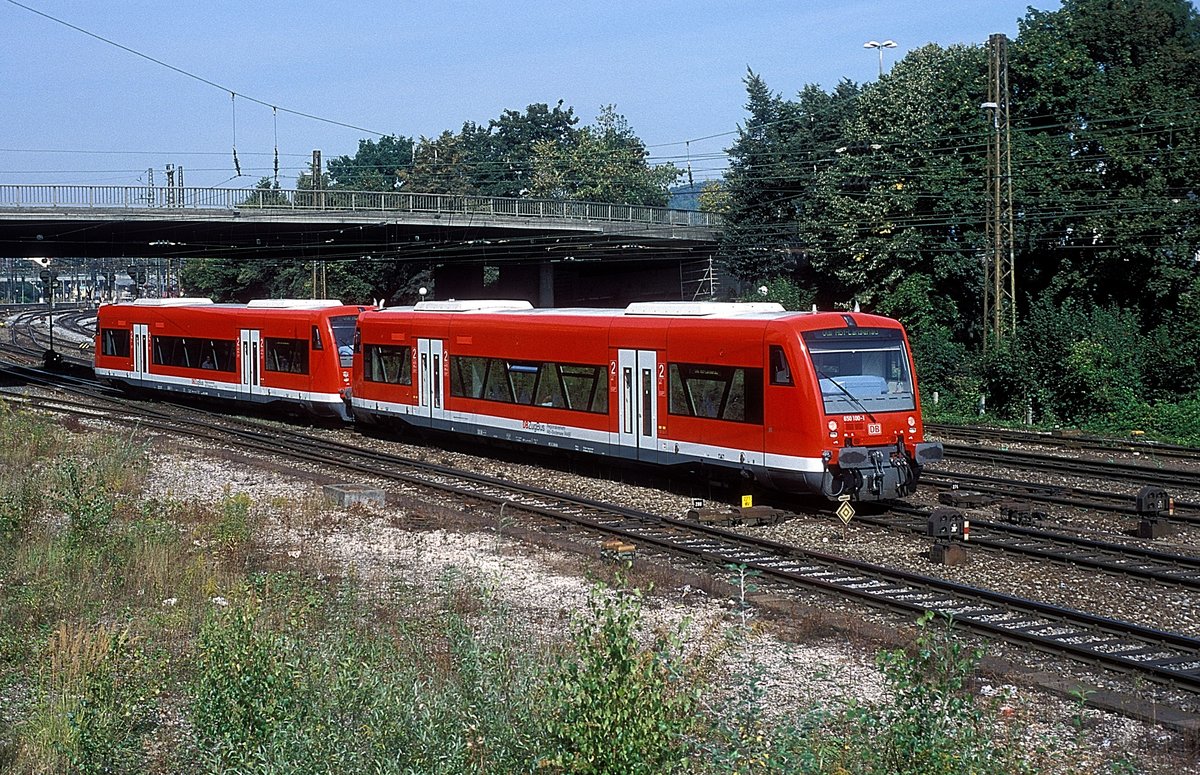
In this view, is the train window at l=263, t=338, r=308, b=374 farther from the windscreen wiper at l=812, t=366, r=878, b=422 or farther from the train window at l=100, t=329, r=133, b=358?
the windscreen wiper at l=812, t=366, r=878, b=422

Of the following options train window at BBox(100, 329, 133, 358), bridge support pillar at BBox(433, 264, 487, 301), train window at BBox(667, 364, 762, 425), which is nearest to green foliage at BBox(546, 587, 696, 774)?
train window at BBox(667, 364, 762, 425)

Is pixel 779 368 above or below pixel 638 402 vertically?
above

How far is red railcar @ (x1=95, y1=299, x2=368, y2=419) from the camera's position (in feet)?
94.4

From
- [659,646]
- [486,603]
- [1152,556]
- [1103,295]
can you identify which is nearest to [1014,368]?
[1103,295]

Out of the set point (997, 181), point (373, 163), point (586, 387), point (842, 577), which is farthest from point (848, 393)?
point (373, 163)

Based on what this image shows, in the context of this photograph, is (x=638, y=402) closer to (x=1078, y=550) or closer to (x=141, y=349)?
(x=1078, y=550)

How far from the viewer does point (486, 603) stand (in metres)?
11.2

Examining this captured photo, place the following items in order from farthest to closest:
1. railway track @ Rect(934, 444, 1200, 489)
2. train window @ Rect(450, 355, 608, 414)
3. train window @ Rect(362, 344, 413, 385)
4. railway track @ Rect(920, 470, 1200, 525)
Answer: train window @ Rect(362, 344, 413, 385) → railway track @ Rect(934, 444, 1200, 489) → train window @ Rect(450, 355, 608, 414) → railway track @ Rect(920, 470, 1200, 525)

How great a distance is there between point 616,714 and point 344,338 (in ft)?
77.1

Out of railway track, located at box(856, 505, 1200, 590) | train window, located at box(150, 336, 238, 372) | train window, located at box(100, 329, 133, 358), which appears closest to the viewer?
railway track, located at box(856, 505, 1200, 590)

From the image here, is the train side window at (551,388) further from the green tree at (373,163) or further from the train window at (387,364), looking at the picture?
the green tree at (373,163)

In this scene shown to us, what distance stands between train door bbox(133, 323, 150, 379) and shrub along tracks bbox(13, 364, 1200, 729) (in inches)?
496

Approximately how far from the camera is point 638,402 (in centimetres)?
1953

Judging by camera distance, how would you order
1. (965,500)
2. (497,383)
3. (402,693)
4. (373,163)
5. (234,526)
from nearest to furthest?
(402,693)
(234,526)
(965,500)
(497,383)
(373,163)
